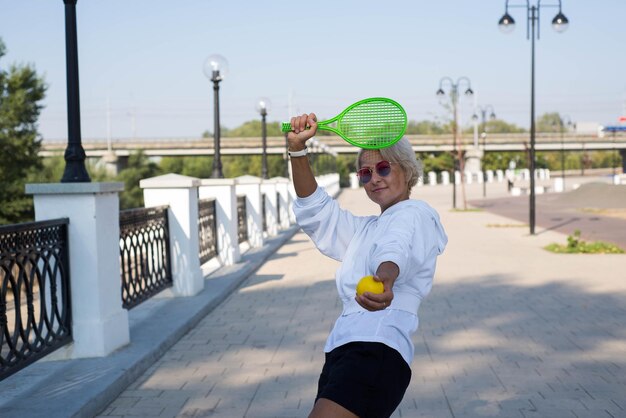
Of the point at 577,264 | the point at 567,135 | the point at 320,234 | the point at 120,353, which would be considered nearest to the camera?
the point at 320,234

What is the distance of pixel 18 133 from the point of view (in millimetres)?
47469

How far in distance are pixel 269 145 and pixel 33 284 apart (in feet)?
267

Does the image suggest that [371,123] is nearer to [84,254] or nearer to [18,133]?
[84,254]

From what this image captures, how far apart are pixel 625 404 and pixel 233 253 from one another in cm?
979

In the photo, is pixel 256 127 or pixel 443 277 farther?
pixel 256 127

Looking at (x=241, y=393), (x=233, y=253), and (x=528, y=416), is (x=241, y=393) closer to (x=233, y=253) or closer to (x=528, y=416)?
(x=528, y=416)

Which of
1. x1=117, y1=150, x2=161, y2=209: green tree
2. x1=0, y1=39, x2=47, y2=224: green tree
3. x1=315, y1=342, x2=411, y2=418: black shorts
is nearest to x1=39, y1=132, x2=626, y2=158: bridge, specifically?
x1=117, y1=150, x2=161, y2=209: green tree

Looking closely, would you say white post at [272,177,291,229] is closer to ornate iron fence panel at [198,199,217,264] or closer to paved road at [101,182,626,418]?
ornate iron fence panel at [198,199,217,264]

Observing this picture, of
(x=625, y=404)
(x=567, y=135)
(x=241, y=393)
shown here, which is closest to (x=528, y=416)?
(x=625, y=404)

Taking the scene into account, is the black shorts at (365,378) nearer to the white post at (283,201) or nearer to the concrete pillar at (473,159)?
the white post at (283,201)

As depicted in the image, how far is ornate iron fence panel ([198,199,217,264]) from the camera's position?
12.8 m

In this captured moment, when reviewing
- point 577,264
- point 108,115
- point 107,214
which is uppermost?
point 108,115

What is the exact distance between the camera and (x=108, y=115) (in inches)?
3745

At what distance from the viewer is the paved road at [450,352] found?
5.50m
